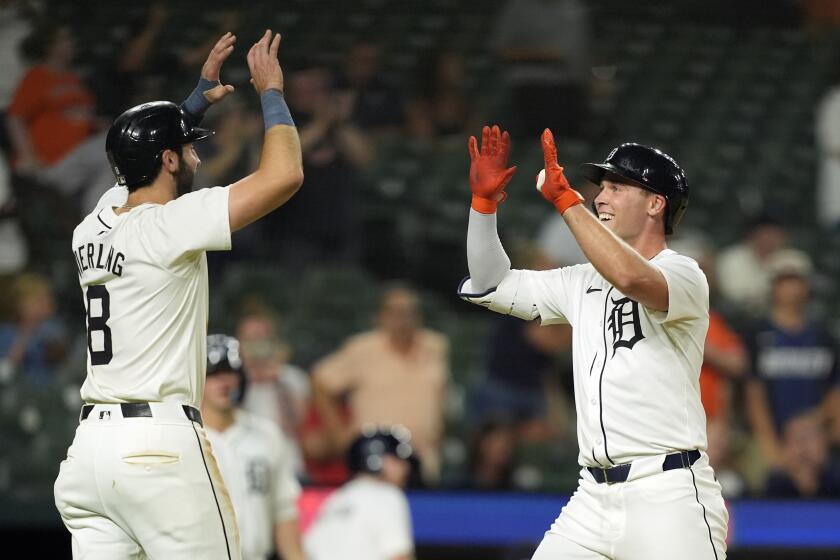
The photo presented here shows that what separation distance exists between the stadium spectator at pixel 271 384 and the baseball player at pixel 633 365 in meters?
3.27

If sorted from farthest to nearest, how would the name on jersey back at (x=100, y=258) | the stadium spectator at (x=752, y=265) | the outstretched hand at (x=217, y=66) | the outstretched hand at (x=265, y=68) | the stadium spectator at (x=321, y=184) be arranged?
the stadium spectator at (x=321, y=184), the stadium spectator at (x=752, y=265), the outstretched hand at (x=217, y=66), the outstretched hand at (x=265, y=68), the name on jersey back at (x=100, y=258)

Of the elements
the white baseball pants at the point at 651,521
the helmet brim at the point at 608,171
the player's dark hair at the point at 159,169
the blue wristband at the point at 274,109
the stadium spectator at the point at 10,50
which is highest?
the stadium spectator at the point at 10,50

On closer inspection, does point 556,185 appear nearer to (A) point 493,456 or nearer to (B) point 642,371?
(B) point 642,371

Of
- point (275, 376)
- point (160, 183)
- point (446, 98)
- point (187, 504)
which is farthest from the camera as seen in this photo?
point (446, 98)

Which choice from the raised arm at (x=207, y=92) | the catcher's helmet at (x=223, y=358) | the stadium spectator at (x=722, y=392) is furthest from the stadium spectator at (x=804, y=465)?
the raised arm at (x=207, y=92)

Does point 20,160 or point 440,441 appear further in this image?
point 20,160

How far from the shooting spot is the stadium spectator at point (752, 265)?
318 inches

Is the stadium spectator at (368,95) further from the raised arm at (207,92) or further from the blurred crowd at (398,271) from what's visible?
the raised arm at (207,92)

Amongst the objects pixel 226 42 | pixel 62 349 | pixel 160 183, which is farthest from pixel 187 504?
pixel 62 349

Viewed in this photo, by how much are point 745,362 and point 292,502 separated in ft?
10.6

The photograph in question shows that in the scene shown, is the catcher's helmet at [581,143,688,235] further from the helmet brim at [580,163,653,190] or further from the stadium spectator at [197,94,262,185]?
the stadium spectator at [197,94,262,185]

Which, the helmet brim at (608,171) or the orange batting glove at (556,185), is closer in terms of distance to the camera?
the orange batting glove at (556,185)

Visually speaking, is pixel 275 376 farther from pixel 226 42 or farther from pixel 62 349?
pixel 226 42

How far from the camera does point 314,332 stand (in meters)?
8.21
